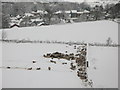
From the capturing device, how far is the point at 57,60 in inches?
77.1

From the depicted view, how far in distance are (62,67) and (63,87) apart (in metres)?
0.22

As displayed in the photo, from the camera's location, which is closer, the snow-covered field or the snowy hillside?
the snow-covered field

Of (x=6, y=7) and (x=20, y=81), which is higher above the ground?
(x=6, y=7)

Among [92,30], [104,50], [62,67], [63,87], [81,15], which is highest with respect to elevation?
[81,15]

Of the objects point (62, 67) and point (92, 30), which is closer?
point (62, 67)

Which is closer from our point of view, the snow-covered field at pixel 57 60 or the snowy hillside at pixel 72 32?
the snow-covered field at pixel 57 60

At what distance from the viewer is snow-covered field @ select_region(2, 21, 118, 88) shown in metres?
1.76

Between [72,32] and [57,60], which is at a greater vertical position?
[72,32]

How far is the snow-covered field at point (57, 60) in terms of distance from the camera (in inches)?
69.2

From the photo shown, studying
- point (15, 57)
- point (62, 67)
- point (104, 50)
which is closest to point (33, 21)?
point (15, 57)

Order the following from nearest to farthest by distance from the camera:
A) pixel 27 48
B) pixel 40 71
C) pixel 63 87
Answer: pixel 63 87
pixel 40 71
pixel 27 48

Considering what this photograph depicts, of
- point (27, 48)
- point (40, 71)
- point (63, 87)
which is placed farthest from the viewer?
point (27, 48)

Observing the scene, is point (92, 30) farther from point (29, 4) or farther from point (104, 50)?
point (29, 4)

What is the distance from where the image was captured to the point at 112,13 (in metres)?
2.05
